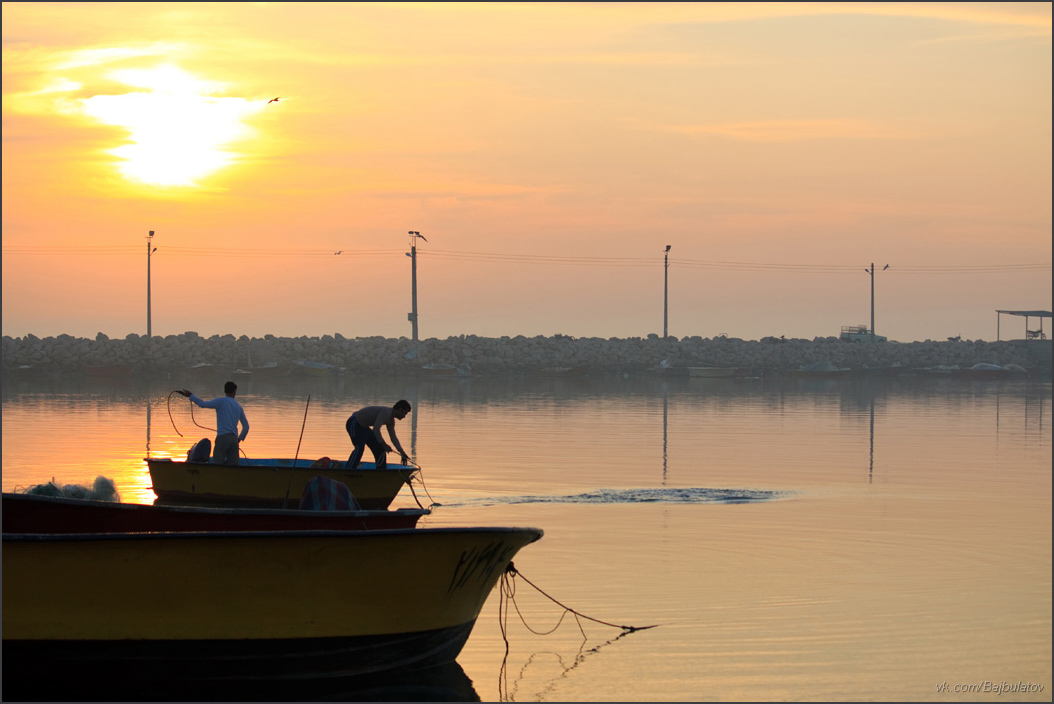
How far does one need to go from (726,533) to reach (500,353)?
7353 cm

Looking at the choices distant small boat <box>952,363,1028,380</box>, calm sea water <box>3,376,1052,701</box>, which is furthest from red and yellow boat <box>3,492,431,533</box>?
distant small boat <box>952,363,1028,380</box>

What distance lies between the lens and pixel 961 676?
10.6 m

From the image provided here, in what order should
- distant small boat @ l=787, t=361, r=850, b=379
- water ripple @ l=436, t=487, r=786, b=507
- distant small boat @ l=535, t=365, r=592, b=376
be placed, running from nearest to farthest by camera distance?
1. water ripple @ l=436, t=487, r=786, b=507
2. distant small boat @ l=535, t=365, r=592, b=376
3. distant small boat @ l=787, t=361, r=850, b=379

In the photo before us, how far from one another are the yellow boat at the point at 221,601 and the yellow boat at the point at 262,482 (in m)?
6.74

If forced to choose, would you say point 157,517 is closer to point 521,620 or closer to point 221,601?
point 221,601

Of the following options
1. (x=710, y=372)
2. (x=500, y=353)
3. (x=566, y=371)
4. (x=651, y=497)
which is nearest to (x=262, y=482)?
(x=651, y=497)

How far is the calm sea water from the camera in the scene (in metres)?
10.8

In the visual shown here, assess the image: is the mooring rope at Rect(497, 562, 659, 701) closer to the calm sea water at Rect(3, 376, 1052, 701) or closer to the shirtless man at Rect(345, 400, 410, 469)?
the calm sea water at Rect(3, 376, 1052, 701)

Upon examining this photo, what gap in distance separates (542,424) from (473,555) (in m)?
26.8

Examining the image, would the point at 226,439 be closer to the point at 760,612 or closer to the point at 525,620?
the point at 525,620

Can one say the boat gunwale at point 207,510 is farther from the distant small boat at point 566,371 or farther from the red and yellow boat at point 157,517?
the distant small boat at point 566,371

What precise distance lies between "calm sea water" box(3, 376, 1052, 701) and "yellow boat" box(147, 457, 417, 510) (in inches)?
34.8

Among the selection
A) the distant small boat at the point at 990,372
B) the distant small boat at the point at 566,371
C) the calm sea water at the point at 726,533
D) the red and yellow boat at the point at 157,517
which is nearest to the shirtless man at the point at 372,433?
the calm sea water at the point at 726,533

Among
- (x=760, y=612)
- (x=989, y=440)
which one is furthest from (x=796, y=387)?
(x=760, y=612)
